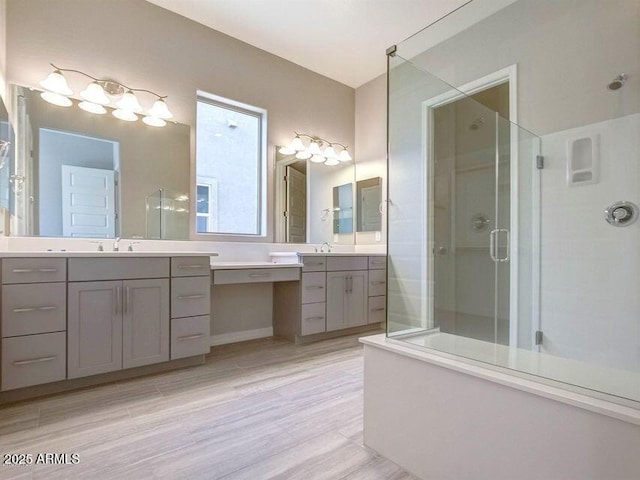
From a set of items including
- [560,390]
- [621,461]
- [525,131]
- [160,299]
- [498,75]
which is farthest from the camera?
[498,75]

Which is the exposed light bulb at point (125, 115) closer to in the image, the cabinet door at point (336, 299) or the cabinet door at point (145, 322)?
the cabinet door at point (145, 322)

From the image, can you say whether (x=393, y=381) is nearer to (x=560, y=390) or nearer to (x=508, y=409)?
(x=508, y=409)

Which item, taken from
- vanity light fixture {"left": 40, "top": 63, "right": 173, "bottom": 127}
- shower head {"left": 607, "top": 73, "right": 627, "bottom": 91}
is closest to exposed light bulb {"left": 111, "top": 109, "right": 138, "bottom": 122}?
vanity light fixture {"left": 40, "top": 63, "right": 173, "bottom": 127}

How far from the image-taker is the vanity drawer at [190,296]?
229cm

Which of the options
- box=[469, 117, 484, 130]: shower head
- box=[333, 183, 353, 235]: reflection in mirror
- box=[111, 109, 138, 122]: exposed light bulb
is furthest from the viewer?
box=[333, 183, 353, 235]: reflection in mirror

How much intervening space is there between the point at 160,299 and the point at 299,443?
134cm

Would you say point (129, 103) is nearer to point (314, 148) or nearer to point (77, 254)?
point (77, 254)

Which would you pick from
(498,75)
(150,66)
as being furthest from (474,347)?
(150,66)

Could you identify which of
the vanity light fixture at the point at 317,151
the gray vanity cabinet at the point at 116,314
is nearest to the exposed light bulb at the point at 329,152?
the vanity light fixture at the point at 317,151

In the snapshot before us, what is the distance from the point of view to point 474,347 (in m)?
1.34

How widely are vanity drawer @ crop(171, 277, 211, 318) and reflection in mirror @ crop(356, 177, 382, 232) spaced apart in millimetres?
2054

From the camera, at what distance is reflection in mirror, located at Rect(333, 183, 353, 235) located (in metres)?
3.94

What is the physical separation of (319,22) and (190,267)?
2.37m

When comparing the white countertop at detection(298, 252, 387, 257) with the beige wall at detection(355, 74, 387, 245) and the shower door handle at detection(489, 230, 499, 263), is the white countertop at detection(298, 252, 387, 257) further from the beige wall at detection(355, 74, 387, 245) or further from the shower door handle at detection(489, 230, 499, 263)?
the shower door handle at detection(489, 230, 499, 263)
